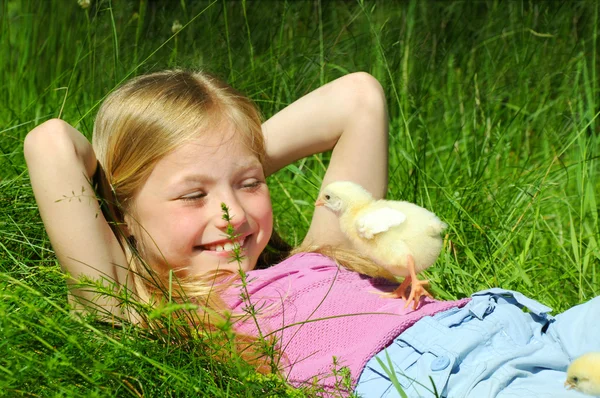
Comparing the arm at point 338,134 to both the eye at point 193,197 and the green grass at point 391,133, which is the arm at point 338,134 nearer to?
the green grass at point 391,133

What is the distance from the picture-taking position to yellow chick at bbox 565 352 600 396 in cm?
202

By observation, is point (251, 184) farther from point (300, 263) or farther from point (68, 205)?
point (68, 205)

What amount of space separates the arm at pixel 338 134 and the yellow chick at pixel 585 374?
43.4 inches

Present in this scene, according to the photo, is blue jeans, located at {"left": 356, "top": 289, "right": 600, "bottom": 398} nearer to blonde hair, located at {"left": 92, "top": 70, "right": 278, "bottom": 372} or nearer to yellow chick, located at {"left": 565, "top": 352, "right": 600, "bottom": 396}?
yellow chick, located at {"left": 565, "top": 352, "right": 600, "bottom": 396}

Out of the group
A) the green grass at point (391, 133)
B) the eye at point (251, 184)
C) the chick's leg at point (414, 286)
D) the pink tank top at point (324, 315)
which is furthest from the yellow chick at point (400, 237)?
the green grass at point (391, 133)

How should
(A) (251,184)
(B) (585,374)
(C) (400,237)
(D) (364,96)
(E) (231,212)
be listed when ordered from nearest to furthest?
(B) (585,374) < (C) (400,237) < (E) (231,212) < (A) (251,184) < (D) (364,96)

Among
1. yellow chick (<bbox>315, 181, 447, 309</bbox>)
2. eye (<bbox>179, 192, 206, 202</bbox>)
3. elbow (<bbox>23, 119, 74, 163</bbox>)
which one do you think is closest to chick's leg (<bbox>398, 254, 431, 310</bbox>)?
yellow chick (<bbox>315, 181, 447, 309</bbox>)

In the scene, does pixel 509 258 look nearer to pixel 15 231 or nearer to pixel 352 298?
pixel 352 298

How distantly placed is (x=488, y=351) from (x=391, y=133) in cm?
198

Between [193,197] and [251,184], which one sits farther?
[251,184]

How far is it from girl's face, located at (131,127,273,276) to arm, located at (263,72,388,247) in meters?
0.41

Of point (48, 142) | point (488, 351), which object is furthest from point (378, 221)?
point (48, 142)

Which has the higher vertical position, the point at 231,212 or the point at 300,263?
the point at 231,212

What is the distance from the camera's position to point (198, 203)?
258 cm
